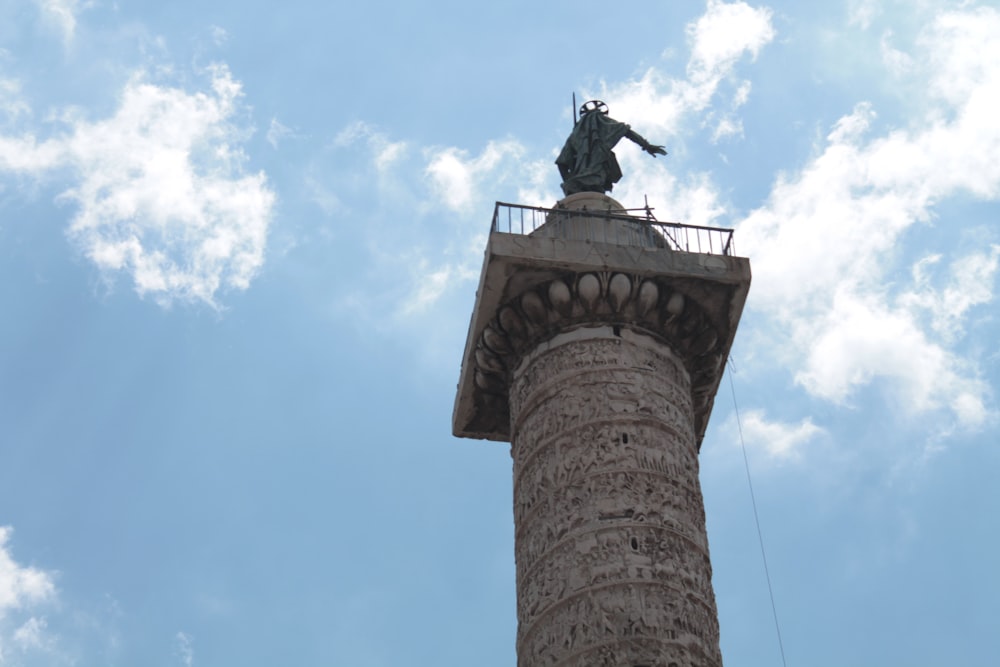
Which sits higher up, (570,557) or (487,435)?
(487,435)

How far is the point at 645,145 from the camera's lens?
50.6ft

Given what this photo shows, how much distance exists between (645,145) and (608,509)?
558cm

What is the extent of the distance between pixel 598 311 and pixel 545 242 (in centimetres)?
87

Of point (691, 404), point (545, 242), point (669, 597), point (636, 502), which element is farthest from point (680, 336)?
point (669, 597)

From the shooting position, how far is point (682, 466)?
11953mm

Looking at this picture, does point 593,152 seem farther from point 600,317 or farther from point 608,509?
point 608,509

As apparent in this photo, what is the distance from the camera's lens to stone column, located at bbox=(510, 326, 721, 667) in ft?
34.9

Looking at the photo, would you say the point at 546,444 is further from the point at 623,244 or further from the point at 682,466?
the point at 623,244

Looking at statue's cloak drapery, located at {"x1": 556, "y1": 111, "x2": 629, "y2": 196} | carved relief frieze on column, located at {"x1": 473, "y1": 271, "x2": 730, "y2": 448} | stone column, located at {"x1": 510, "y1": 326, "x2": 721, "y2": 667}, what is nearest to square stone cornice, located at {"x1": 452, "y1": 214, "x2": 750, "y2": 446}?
carved relief frieze on column, located at {"x1": 473, "y1": 271, "x2": 730, "y2": 448}

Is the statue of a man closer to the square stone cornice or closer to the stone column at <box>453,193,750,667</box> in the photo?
the stone column at <box>453,193,750,667</box>

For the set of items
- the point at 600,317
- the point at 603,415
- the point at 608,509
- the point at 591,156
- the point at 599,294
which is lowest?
the point at 608,509

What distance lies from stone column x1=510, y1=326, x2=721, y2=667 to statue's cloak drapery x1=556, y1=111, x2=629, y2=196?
110 inches

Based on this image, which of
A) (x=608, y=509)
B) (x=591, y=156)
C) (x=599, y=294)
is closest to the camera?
(x=608, y=509)

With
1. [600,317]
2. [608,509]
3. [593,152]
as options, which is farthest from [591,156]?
[608,509]
